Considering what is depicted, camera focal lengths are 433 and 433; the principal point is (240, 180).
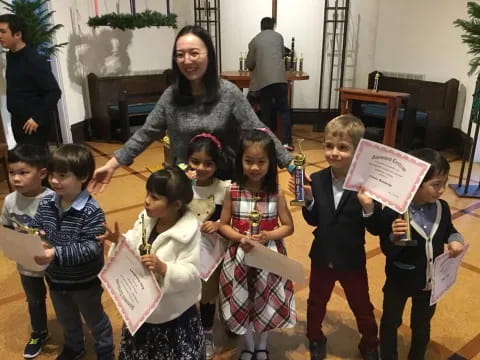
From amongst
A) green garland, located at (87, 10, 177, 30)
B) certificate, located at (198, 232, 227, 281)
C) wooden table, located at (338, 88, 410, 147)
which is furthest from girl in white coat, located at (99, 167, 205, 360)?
green garland, located at (87, 10, 177, 30)

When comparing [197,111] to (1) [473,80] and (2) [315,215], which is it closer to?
(2) [315,215]

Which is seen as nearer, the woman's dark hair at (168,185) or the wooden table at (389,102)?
the woman's dark hair at (168,185)

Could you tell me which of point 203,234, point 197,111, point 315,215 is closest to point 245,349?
point 203,234

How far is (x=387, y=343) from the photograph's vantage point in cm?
182

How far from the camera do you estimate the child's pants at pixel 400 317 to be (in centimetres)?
172

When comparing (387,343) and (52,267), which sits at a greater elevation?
(52,267)

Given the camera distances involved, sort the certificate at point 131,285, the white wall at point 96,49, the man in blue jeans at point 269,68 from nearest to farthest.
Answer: the certificate at point 131,285 < the man in blue jeans at point 269,68 < the white wall at point 96,49

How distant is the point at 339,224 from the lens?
173 centimetres

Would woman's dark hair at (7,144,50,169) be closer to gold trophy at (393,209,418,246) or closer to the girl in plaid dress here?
the girl in plaid dress

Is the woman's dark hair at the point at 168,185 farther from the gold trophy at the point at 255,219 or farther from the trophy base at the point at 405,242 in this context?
the trophy base at the point at 405,242

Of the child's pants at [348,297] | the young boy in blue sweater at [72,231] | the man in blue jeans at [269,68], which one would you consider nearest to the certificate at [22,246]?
the young boy in blue sweater at [72,231]

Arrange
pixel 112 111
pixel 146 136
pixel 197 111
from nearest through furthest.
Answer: pixel 197 111 < pixel 146 136 < pixel 112 111

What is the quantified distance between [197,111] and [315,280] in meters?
0.90

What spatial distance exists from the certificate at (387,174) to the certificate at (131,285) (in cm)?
74
